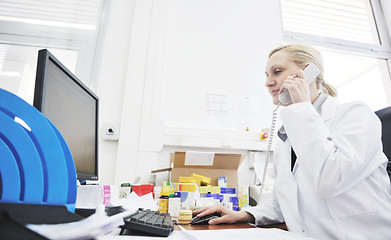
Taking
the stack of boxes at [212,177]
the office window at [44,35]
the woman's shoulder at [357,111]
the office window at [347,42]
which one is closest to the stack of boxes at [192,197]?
the stack of boxes at [212,177]

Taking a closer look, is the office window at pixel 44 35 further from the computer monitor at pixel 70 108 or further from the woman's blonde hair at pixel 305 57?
the woman's blonde hair at pixel 305 57

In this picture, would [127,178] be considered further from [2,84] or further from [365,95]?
[365,95]

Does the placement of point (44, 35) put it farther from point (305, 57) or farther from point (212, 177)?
point (305, 57)

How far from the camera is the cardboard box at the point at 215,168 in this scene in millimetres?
1315

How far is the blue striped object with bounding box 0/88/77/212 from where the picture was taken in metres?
0.30

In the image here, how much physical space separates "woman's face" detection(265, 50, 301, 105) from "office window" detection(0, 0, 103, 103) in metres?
1.35

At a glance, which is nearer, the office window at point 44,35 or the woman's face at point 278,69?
the woman's face at point 278,69

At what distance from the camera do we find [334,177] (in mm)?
644

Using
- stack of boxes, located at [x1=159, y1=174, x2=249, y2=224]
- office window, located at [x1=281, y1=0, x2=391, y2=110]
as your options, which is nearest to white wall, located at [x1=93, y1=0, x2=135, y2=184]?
stack of boxes, located at [x1=159, y1=174, x2=249, y2=224]

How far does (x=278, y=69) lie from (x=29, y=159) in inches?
40.1

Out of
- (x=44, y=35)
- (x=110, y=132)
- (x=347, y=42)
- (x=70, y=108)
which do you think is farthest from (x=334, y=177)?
(x=347, y=42)

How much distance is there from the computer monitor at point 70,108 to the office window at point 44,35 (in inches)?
37.2

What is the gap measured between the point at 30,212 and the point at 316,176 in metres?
0.70

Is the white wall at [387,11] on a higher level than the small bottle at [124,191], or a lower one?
higher
